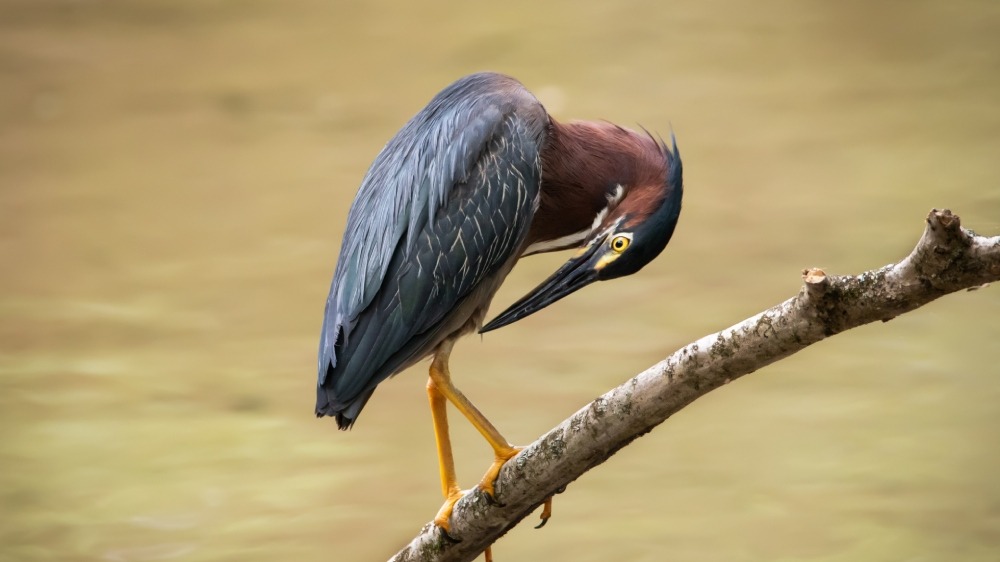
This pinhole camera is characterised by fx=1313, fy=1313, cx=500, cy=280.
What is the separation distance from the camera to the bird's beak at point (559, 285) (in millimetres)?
2404

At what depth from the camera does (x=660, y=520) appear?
4.39 m

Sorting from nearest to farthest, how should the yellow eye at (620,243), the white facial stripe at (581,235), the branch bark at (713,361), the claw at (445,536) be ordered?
the branch bark at (713,361), the claw at (445,536), the yellow eye at (620,243), the white facial stripe at (581,235)

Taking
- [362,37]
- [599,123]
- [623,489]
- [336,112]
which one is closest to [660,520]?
[623,489]

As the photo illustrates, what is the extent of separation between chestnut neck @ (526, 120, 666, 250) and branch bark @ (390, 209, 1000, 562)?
61cm

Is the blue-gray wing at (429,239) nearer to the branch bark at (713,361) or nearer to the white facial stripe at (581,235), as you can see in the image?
the white facial stripe at (581,235)

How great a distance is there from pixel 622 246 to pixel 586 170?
218 millimetres

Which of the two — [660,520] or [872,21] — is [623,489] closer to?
[660,520]

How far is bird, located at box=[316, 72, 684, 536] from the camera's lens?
2.40 meters

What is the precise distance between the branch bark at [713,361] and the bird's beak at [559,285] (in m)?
0.32

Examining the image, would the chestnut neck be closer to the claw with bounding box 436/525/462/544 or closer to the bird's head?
the bird's head

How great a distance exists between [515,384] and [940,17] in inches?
149


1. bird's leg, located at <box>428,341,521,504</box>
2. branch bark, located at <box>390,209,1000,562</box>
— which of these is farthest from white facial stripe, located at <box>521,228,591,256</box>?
branch bark, located at <box>390,209,1000,562</box>

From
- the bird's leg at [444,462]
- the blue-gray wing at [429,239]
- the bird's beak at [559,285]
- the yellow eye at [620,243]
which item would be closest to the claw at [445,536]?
the bird's leg at [444,462]

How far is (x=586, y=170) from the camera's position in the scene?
2584mm
